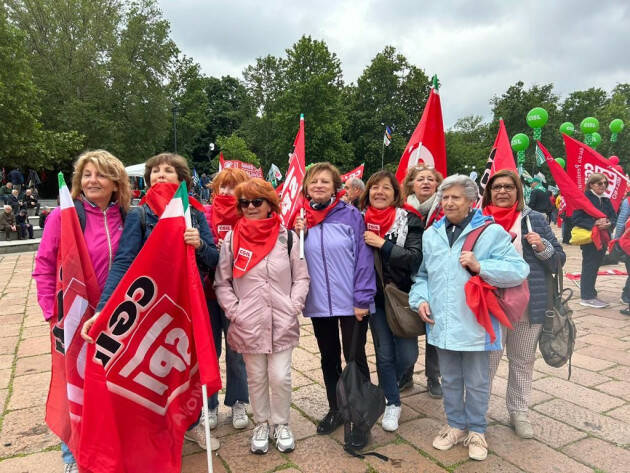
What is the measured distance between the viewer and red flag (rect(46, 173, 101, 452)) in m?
2.51

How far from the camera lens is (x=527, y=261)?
3135 mm

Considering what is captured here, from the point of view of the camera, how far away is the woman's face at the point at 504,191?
10.1 feet

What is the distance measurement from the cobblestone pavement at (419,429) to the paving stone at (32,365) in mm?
11

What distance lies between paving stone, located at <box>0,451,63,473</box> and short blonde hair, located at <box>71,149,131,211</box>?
5.70ft

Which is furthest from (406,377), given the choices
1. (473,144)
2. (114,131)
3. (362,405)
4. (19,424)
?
(473,144)

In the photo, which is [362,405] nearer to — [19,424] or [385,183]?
[385,183]

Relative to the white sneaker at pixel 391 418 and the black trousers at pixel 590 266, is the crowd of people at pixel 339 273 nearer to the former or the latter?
the white sneaker at pixel 391 418

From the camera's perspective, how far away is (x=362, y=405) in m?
2.83

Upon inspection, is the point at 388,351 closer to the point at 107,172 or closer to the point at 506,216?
the point at 506,216

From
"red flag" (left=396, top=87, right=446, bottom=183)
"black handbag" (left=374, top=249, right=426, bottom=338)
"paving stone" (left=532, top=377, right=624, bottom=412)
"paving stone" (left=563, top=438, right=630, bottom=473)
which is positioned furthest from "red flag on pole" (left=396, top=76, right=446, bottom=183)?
"paving stone" (left=563, top=438, right=630, bottom=473)

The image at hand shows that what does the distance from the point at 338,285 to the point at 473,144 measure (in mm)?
57664

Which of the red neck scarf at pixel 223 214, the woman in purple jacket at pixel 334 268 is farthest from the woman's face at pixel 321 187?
the red neck scarf at pixel 223 214

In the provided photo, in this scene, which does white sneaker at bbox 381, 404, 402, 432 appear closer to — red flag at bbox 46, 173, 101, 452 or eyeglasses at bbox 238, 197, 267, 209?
eyeglasses at bbox 238, 197, 267, 209

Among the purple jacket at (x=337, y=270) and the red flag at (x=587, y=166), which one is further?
the red flag at (x=587, y=166)
